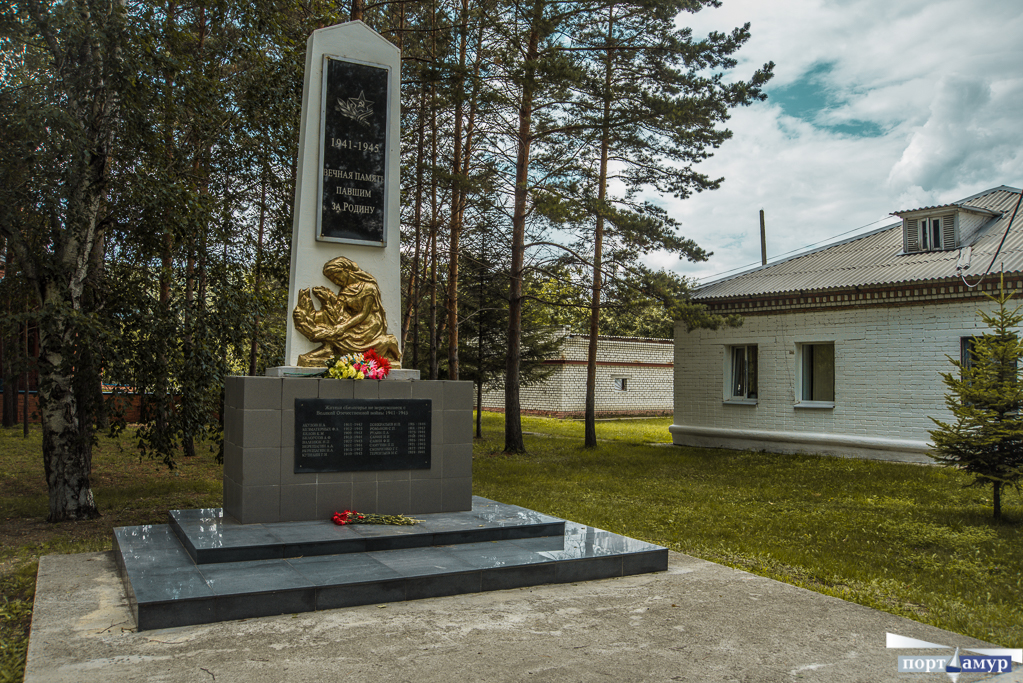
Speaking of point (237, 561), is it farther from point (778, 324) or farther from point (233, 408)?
point (778, 324)

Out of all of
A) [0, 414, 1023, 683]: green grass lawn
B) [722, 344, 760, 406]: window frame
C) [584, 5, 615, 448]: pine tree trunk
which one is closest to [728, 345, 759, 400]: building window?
[722, 344, 760, 406]: window frame

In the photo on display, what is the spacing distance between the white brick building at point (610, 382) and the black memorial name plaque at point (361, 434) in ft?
65.0

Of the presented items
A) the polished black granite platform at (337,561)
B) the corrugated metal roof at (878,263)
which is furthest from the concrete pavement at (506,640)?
the corrugated metal roof at (878,263)

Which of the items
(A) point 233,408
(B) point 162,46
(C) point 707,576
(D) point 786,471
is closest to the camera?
(C) point 707,576

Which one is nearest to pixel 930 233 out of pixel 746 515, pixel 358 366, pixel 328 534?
pixel 746 515

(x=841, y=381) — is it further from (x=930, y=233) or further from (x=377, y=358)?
(x=377, y=358)

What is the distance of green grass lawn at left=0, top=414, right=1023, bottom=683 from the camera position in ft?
19.6

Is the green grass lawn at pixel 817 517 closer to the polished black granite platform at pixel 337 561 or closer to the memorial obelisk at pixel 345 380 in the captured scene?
the polished black granite platform at pixel 337 561

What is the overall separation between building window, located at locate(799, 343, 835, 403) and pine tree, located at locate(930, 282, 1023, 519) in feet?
22.4

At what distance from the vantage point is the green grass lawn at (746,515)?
597cm

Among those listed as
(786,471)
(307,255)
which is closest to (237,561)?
(307,255)

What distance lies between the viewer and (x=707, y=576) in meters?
6.13

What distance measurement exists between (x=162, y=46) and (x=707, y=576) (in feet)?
26.4

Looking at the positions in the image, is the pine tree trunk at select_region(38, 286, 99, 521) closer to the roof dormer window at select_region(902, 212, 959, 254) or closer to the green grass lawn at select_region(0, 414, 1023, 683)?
the green grass lawn at select_region(0, 414, 1023, 683)
